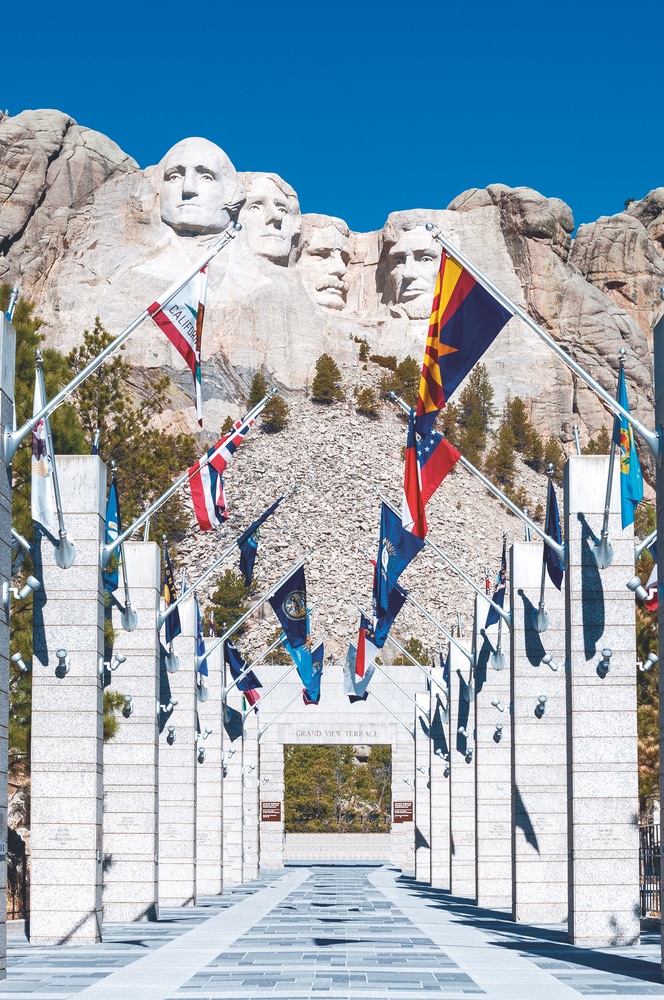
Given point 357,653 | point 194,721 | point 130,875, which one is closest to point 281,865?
point 357,653

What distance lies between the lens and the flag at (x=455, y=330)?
18359mm

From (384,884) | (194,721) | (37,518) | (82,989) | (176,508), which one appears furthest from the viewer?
(176,508)

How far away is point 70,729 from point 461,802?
17.7m

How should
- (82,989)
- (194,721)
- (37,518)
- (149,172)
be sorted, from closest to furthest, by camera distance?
(82,989) < (37,518) < (194,721) < (149,172)

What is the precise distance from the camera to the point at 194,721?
102ft

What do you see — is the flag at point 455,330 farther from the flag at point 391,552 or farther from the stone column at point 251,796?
the stone column at point 251,796

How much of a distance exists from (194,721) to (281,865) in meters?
28.6

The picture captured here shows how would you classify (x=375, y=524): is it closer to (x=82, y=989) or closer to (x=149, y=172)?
(x=149, y=172)

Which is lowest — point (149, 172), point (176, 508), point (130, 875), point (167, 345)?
point (130, 875)

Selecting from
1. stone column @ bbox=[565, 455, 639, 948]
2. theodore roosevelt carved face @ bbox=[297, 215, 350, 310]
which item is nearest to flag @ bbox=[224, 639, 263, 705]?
stone column @ bbox=[565, 455, 639, 948]

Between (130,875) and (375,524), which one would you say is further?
(375,524)

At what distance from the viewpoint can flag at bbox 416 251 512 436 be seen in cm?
1836

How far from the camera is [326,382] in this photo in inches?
4417

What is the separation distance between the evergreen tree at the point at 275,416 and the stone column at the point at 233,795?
226 ft
